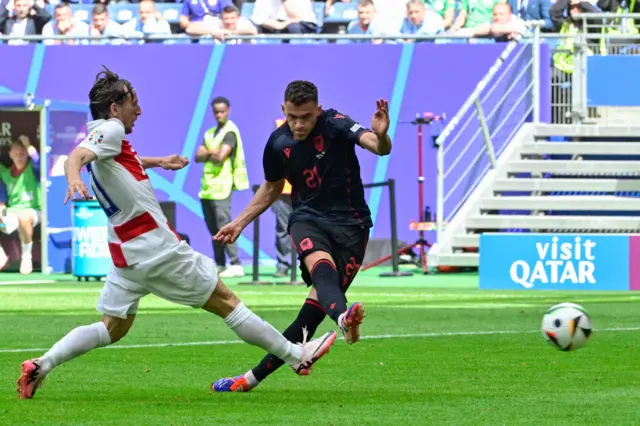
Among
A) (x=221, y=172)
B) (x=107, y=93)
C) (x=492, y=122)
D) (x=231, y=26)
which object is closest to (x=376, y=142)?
(x=107, y=93)

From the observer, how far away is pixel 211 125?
27141 millimetres

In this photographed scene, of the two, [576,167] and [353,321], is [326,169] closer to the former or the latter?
[353,321]

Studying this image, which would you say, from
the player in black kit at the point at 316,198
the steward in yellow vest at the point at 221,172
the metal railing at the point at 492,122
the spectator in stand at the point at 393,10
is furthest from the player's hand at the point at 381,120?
the spectator in stand at the point at 393,10

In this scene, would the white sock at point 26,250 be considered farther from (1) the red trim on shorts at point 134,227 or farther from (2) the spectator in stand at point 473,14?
(1) the red trim on shorts at point 134,227

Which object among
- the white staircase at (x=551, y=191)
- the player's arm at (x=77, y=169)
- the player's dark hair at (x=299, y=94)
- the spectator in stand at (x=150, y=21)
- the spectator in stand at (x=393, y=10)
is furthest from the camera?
the spectator in stand at (x=150, y=21)

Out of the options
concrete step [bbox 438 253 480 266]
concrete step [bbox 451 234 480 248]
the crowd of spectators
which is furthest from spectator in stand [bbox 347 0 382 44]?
concrete step [bbox 438 253 480 266]

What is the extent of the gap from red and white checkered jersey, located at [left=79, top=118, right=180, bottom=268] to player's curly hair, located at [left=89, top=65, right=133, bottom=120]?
0.12 m

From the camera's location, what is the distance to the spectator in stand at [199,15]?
27031mm

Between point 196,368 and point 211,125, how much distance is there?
16.8m

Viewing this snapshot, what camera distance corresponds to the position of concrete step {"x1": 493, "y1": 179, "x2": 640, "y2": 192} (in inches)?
966

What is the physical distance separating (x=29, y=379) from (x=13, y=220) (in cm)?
1727

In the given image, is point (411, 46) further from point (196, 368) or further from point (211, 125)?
point (196, 368)

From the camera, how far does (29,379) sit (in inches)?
339

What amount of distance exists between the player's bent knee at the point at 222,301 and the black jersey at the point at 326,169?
75cm
